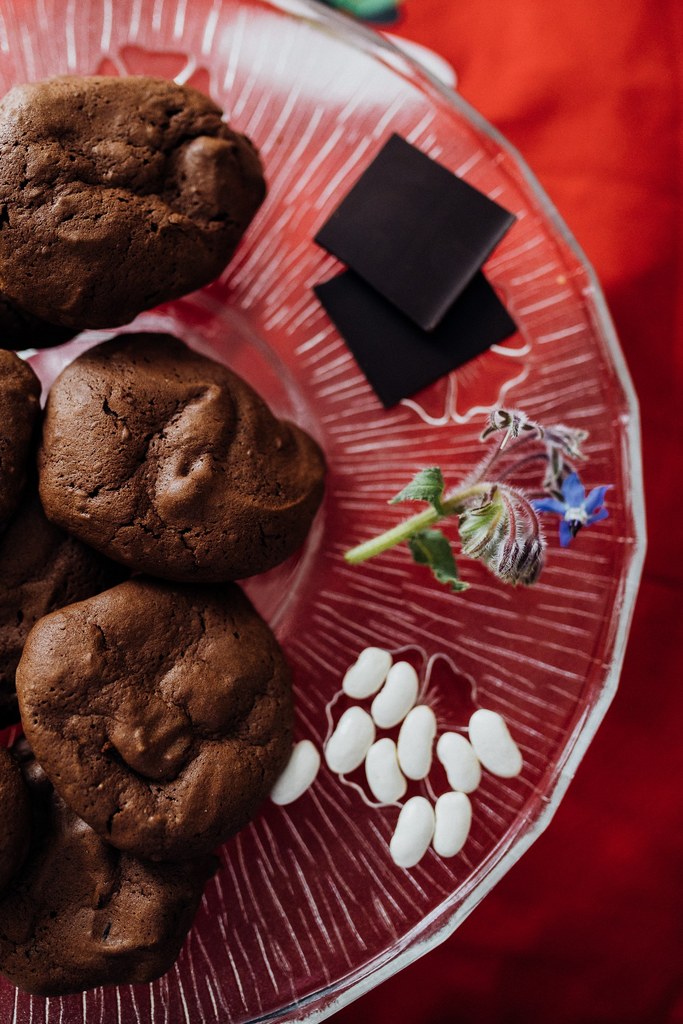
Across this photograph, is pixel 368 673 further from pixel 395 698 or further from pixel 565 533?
pixel 565 533

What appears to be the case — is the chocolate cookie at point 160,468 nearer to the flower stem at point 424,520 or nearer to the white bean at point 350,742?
the flower stem at point 424,520

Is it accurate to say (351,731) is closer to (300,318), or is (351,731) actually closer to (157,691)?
(157,691)

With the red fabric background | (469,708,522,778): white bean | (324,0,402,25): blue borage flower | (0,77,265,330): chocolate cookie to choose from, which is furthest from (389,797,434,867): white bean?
(324,0,402,25): blue borage flower

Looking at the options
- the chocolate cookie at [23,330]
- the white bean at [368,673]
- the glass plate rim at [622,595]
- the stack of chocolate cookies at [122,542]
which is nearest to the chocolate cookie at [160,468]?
the stack of chocolate cookies at [122,542]

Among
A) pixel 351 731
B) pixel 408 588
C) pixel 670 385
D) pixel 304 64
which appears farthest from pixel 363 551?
pixel 304 64

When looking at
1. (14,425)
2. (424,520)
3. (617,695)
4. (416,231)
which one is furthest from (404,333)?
(617,695)

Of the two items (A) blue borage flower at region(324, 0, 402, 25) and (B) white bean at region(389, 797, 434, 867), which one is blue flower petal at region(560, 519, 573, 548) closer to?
(B) white bean at region(389, 797, 434, 867)
